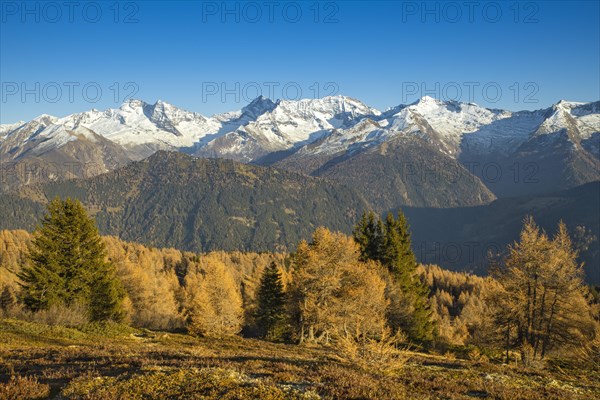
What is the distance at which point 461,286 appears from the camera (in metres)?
185

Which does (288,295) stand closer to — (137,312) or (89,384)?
(89,384)

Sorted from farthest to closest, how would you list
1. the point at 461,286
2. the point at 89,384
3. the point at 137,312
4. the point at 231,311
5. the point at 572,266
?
1. the point at 461,286
2. the point at 137,312
3. the point at 231,311
4. the point at 572,266
5. the point at 89,384

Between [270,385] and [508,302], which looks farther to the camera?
[508,302]

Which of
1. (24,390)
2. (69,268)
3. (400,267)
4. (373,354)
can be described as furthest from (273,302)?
(24,390)

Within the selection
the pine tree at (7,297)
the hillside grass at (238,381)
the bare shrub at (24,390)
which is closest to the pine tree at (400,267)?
the hillside grass at (238,381)

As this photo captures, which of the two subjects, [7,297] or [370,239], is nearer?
[370,239]

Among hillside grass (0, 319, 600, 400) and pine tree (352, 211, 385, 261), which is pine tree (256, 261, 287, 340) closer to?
pine tree (352, 211, 385, 261)

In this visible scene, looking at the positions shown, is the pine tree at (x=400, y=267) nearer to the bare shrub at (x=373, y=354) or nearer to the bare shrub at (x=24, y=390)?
the bare shrub at (x=373, y=354)

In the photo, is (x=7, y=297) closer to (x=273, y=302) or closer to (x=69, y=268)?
(x=69, y=268)

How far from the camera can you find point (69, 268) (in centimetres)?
4528

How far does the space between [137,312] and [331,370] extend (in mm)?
A: 68784

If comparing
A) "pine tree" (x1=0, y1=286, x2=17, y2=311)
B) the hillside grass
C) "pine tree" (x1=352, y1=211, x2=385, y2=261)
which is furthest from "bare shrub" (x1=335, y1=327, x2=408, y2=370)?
"pine tree" (x1=0, y1=286, x2=17, y2=311)

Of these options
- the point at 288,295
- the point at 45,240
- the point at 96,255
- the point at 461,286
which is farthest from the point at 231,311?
the point at 461,286

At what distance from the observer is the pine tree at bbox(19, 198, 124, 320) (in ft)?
141
